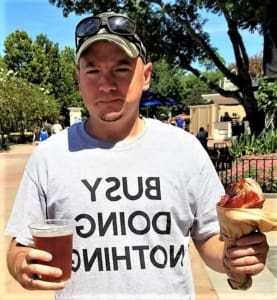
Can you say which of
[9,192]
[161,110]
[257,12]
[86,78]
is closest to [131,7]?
[257,12]

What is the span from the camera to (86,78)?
6.24ft

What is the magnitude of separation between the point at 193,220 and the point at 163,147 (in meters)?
0.27

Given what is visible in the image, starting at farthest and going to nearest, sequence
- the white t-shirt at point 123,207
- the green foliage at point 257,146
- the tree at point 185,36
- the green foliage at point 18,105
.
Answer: the green foliage at point 18,105 → the tree at point 185,36 → the green foliage at point 257,146 → the white t-shirt at point 123,207

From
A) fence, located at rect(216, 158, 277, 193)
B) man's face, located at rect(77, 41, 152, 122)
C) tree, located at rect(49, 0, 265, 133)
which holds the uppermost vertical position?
tree, located at rect(49, 0, 265, 133)

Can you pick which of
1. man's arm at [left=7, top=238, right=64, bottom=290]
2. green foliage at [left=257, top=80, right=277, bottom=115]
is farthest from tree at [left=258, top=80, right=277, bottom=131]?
man's arm at [left=7, top=238, right=64, bottom=290]

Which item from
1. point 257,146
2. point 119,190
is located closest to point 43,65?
point 257,146

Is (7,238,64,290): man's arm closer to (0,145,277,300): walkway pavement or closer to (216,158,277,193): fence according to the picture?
(0,145,277,300): walkway pavement

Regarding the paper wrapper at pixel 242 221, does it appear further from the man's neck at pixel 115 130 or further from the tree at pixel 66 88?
the tree at pixel 66 88

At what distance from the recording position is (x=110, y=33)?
1.88 m

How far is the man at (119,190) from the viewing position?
1791mm

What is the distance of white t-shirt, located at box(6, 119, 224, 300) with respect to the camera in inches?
70.4

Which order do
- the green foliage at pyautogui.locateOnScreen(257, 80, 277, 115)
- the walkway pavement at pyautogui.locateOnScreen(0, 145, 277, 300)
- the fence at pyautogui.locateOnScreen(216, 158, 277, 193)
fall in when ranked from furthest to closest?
the green foliage at pyautogui.locateOnScreen(257, 80, 277, 115)
the fence at pyautogui.locateOnScreen(216, 158, 277, 193)
the walkway pavement at pyautogui.locateOnScreen(0, 145, 277, 300)

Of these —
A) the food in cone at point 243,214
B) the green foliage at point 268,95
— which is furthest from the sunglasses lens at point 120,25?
the green foliage at point 268,95

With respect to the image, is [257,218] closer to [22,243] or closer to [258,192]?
[258,192]
